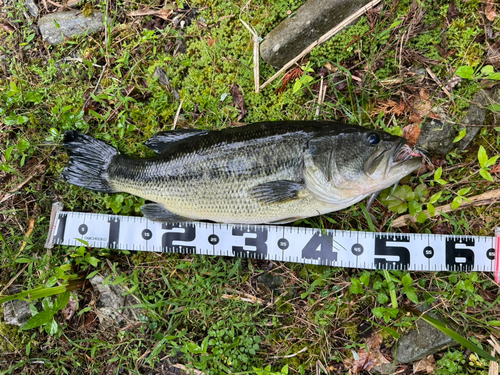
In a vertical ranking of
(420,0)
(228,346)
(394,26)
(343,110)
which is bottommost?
(228,346)

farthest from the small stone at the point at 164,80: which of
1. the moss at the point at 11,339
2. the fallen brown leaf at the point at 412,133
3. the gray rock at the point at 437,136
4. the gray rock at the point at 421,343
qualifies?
the gray rock at the point at 421,343

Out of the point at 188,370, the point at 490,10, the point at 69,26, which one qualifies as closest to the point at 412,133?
the point at 490,10

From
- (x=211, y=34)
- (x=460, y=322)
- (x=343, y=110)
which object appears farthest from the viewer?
(x=211, y=34)

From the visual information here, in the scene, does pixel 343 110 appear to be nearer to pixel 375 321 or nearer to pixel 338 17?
pixel 338 17

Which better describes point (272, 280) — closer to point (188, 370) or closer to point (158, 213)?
point (188, 370)

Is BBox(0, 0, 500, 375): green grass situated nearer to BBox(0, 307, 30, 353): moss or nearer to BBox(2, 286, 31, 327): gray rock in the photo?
BBox(0, 307, 30, 353): moss

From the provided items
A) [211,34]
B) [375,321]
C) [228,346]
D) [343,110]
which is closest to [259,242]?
[228,346]
